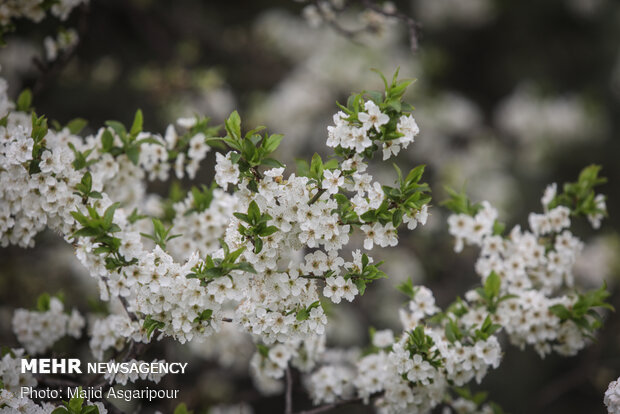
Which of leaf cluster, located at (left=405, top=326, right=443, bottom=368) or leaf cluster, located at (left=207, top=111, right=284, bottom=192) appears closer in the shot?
leaf cluster, located at (left=207, top=111, right=284, bottom=192)

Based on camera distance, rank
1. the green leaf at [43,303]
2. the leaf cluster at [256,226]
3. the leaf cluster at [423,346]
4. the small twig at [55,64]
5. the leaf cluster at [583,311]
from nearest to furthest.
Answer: the leaf cluster at [256,226]
the leaf cluster at [423,346]
the leaf cluster at [583,311]
the green leaf at [43,303]
the small twig at [55,64]

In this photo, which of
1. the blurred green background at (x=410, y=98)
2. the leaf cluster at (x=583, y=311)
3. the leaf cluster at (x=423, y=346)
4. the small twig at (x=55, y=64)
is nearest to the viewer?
the leaf cluster at (x=423, y=346)

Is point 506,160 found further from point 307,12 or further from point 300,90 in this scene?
point 307,12

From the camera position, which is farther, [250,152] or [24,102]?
[24,102]

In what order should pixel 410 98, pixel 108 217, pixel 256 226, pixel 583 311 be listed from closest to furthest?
pixel 256 226, pixel 108 217, pixel 583 311, pixel 410 98

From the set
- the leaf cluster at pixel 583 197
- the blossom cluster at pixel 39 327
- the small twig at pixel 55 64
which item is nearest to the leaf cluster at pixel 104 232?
the blossom cluster at pixel 39 327

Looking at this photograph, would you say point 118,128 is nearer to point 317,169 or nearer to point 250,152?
point 250,152

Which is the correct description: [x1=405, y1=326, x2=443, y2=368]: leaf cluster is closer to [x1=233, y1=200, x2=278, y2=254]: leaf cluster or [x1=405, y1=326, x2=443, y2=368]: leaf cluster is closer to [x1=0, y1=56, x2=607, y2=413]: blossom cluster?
[x1=0, y1=56, x2=607, y2=413]: blossom cluster

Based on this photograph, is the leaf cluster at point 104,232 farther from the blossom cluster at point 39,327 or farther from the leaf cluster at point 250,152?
the blossom cluster at point 39,327

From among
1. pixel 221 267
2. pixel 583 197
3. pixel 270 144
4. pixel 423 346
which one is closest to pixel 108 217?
pixel 221 267

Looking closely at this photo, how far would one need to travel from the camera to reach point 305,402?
21.2 ft

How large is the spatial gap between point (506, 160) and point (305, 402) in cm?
389

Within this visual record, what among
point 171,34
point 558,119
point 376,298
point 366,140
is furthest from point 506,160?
point 366,140

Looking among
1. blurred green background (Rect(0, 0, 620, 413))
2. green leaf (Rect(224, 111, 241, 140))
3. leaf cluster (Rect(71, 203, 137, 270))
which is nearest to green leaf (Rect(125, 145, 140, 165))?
leaf cluster (Rect(71, 203, 137, 270))
